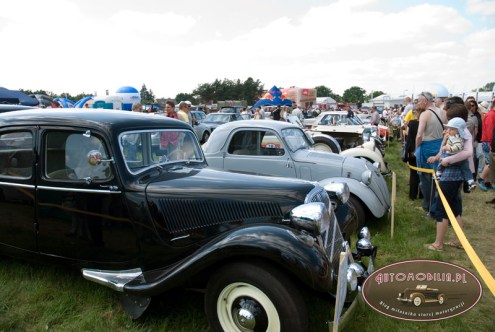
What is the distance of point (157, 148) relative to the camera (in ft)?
10.8

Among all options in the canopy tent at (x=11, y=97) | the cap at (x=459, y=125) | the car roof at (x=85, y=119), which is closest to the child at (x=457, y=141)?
the cap at (x=459, y=125)

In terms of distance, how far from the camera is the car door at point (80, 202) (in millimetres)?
2857


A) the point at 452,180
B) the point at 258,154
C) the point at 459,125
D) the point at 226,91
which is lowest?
the point at 452,180

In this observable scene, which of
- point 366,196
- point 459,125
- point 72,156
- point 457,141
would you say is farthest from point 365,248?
point 72,156

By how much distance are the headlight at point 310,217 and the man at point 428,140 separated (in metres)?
3.73

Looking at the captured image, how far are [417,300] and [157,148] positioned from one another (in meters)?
2.45

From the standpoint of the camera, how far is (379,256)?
14.0 feet

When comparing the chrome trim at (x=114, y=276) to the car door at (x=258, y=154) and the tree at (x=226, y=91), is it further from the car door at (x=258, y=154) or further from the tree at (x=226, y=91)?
the tree at (x=226, y=91)

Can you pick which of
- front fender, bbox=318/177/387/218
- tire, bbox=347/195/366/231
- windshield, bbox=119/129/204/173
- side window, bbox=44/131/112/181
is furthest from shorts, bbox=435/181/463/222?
side window, bbox=44/131/112/181

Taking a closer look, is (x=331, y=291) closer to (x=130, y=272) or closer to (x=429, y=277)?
(x=429, y=277)

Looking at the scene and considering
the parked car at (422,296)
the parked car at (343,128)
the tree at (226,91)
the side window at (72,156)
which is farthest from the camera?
the tree at (226,91)

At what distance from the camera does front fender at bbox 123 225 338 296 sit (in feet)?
7.45

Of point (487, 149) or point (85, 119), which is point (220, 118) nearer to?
point (487, 149)

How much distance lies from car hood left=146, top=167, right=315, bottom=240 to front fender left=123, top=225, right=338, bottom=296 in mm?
205
